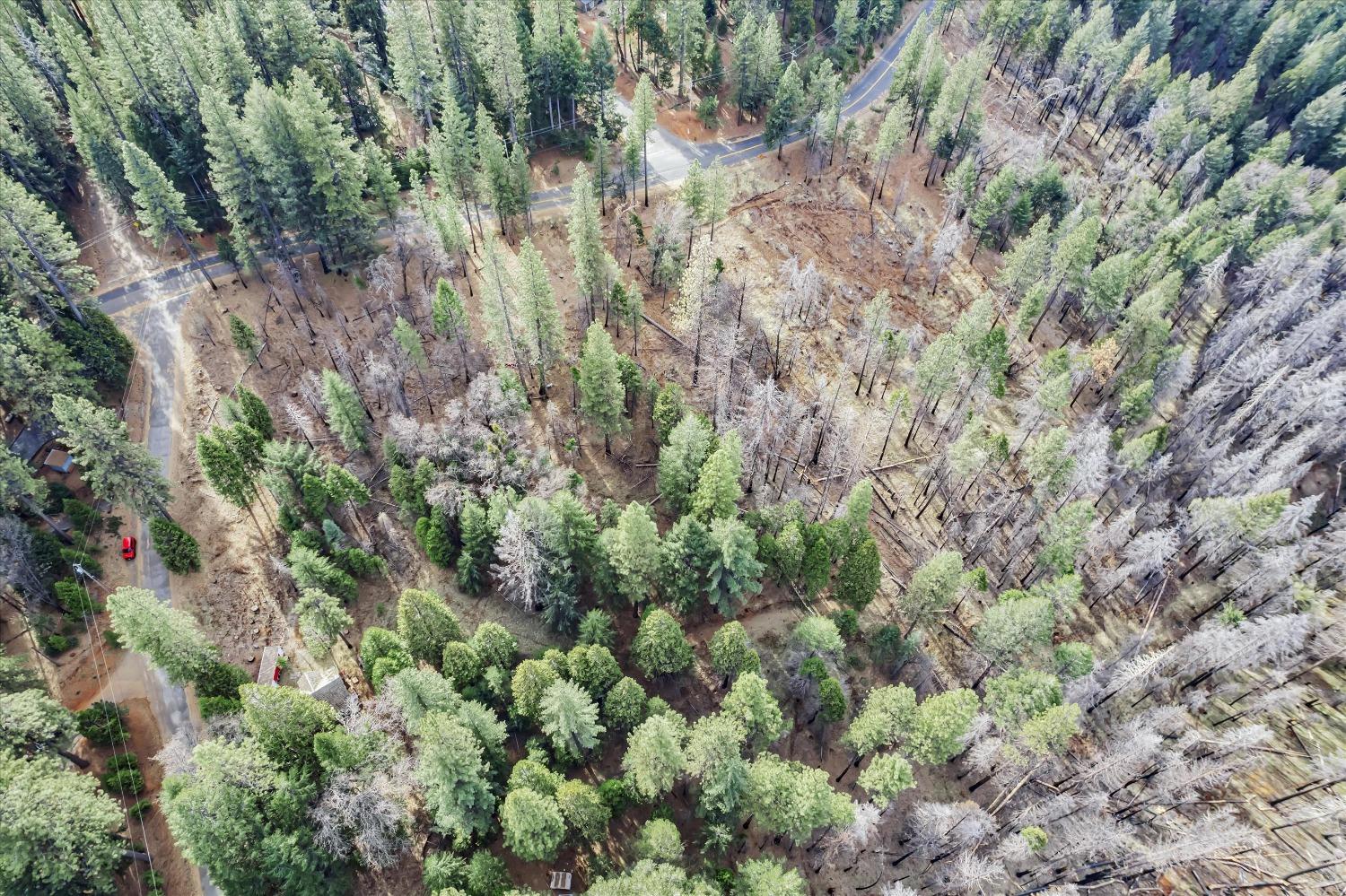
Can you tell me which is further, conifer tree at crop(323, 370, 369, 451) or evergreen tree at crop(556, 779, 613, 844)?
conifer tree at crop(323, 370, 369, 451)

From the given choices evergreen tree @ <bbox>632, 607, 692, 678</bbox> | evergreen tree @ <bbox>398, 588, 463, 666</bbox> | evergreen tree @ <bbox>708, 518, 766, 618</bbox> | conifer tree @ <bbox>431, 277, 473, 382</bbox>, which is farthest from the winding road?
evergreen tree @ <bbox>708, 518, 766, 618</bbox>

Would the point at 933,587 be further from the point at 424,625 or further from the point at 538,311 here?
the point at 538,311

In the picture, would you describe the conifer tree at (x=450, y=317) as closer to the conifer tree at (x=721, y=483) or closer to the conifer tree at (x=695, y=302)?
the conifer tree at (x=695, y=302)

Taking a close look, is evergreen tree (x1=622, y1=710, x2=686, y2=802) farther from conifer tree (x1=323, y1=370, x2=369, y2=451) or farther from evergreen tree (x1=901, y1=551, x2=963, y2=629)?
conifer tree (x1=323, y1=370, x2=369, y2=451)

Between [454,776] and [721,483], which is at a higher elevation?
[721,483]

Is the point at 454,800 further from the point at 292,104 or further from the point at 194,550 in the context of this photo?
the point at 292,104

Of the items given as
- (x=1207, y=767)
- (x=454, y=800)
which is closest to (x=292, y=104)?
(x=454, y=800)

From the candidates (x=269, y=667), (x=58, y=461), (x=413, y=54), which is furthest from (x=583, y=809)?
A: (x=413, y=54)
